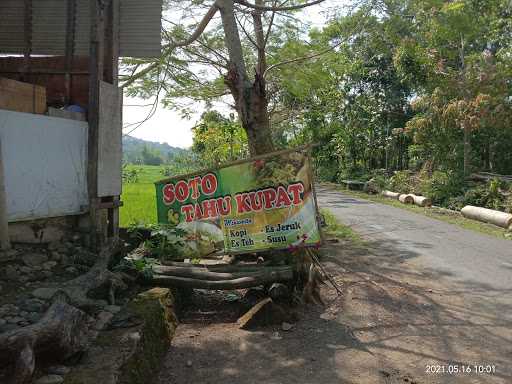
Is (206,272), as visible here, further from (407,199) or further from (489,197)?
(407,199)

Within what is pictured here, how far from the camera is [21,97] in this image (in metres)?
4.35

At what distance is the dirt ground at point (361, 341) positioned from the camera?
143 inches

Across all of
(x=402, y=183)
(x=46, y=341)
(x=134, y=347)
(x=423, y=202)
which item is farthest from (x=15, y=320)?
(x=402, y=183)

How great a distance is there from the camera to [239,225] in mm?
5484

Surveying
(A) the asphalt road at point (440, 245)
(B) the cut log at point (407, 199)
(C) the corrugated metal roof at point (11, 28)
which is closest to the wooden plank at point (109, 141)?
(C) the corrugated metal roof at point (11, 28)

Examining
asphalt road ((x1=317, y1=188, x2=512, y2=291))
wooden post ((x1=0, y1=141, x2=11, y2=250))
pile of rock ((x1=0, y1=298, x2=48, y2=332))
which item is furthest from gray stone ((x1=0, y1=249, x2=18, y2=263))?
asphalt road ((x1=317, y1=188, x2=512, y2=291))

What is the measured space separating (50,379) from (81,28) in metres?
4.45

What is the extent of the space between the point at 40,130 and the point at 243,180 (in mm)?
2297

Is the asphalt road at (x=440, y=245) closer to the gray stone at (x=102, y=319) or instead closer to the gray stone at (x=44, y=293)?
the gray stone at (x=102, y=319)

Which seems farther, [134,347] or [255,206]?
[255,206]

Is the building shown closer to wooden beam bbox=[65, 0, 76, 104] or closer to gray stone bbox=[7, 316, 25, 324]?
wooden beam bbox=[65, 0, 76, 104]

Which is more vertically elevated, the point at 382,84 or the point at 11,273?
the point at 382,84

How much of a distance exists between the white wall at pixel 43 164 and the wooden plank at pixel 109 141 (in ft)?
0.62

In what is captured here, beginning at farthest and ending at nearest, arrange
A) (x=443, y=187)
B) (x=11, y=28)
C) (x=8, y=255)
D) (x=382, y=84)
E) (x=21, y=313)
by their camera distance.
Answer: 1. (x=382, y=84)
2. (x=443, y=187)
3. (x=11, y=28)
4. (x=8, y=255)
5. (x=21, y=313)
